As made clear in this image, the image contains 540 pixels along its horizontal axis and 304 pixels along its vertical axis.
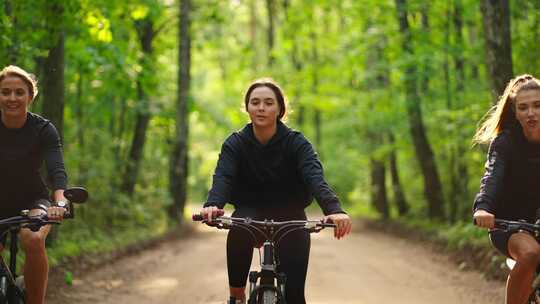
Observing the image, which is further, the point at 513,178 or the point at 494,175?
the point at 513,178

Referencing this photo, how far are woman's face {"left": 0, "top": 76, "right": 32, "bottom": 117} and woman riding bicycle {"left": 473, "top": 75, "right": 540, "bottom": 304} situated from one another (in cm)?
331

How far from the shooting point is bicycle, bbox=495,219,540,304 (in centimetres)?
437

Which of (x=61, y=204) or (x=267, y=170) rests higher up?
(x=267, y=170)

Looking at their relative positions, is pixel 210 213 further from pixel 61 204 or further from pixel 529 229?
pixel 529 229

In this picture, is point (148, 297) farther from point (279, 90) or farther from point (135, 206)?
point (135, 206)

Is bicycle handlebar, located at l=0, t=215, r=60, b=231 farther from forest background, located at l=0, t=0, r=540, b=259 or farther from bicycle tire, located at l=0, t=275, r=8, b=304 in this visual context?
forest background, located at l=0, t=0, r=540, b=259

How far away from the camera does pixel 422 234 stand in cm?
1723

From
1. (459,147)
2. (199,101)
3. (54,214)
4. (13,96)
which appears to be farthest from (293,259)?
(199,101)

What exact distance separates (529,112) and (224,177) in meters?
2.16

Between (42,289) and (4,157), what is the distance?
0.99 metres

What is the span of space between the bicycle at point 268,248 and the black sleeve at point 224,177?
0.67 feet

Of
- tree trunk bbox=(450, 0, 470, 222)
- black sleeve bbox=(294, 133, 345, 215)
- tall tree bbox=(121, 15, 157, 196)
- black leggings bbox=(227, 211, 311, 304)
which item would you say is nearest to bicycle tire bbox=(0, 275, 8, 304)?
black leggings bbox=(227, 211, 311, 304)

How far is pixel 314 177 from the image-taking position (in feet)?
15.8

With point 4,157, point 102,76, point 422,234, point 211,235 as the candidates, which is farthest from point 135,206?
point 4,157
